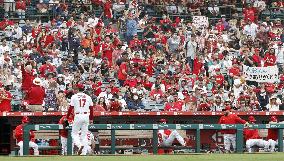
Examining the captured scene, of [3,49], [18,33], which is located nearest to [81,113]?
[3,49]

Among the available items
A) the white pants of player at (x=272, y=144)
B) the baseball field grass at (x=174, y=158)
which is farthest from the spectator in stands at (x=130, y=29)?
the baseball field grass at (x=174, y=158)

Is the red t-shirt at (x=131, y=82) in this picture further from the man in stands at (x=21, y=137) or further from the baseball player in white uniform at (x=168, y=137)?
the man in stands at (x=21, y=137)

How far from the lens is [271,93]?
3050cm

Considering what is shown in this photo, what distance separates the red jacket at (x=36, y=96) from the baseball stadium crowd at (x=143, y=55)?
0.09ft

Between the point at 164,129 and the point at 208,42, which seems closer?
the point at 164,129

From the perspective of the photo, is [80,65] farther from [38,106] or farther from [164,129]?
[164,129]

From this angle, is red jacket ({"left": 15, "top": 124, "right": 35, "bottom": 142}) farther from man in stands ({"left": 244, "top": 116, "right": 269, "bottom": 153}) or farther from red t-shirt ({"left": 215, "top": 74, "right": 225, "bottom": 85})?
red t-shirt ({"left": 215, "top": 74, "right": 225, "bottom": 85})

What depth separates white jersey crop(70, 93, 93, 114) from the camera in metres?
22.0

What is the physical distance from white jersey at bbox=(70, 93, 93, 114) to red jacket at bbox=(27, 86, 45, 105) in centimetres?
473

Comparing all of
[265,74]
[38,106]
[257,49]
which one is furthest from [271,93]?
[38,106]

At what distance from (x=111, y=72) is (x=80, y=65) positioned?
38.9 inches

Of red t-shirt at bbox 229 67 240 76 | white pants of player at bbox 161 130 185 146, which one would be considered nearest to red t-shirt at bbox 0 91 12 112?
white pants of player at bbox 161 130 185 146

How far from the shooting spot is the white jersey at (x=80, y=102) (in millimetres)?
22000

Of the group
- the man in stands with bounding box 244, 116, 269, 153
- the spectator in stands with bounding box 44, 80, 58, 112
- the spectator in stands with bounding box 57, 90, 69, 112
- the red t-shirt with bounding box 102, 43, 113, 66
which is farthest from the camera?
the red t-shirt with bounding box 102, 43, 113, 66
